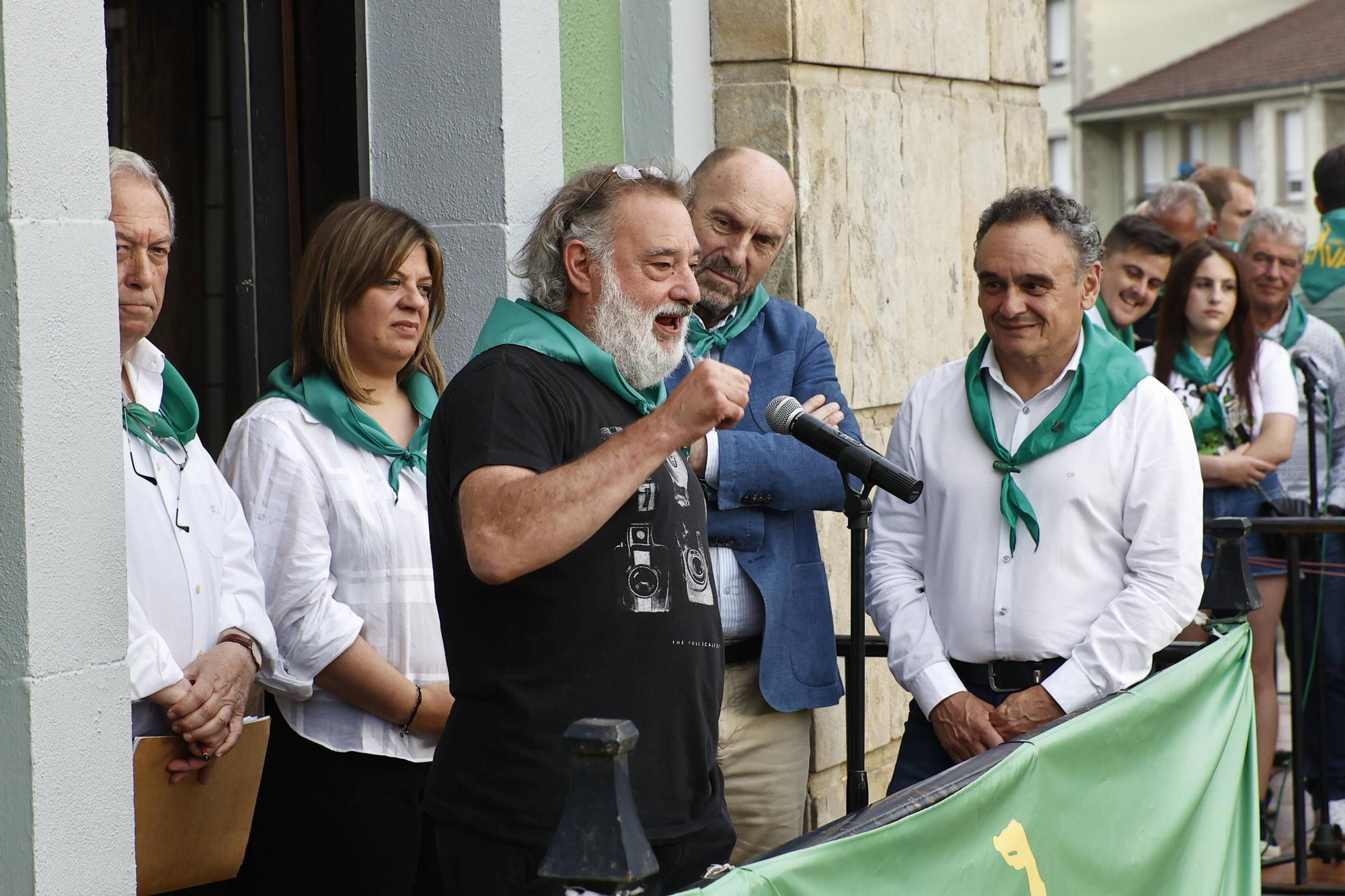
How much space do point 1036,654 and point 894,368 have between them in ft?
6.44

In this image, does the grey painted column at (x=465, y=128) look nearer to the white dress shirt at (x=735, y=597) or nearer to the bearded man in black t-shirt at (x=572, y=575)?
the white dress shirt at (x=735, y=597)

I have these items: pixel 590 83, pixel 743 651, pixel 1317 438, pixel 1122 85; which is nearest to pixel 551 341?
pixel 743 651

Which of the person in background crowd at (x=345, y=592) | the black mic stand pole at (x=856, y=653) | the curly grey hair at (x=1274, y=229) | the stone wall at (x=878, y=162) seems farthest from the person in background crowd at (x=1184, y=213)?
the black mic stand pole at (x=856, y=653)

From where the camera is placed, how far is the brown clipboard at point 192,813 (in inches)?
112

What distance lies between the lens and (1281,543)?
5.61m

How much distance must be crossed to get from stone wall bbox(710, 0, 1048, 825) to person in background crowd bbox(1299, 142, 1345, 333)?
4.97 ft

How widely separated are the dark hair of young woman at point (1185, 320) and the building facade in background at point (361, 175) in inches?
25.3

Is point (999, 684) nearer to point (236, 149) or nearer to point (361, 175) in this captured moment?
point (361, 175)

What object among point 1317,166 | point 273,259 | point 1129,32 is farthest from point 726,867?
point 1129,32

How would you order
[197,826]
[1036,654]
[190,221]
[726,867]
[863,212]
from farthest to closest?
[863,212]
[190,221]
[1036,654]
[197,826]
[726,867]

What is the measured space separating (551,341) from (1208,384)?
3614 millimetres

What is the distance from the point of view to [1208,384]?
18.9ft

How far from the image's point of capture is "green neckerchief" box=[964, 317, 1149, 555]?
351cm

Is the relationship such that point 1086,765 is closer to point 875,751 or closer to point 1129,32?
point 875,751
